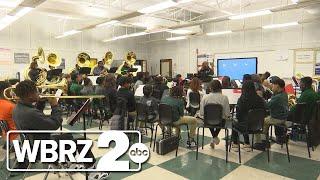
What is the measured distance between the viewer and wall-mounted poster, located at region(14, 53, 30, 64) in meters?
9.97

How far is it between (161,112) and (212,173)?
1209mm

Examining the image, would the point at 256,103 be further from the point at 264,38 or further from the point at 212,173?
the point at 264,38

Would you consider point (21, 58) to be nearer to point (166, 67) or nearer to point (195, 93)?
point (166, 67)

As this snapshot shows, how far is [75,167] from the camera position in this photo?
2.65 metres

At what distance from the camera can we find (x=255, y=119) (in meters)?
3.31

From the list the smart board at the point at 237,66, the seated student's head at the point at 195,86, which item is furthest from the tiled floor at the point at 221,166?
the smart board at the point at 237,66

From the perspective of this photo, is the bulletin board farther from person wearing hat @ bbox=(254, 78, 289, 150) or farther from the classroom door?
the classroom door

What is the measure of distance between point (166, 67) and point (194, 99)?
29.2 ft

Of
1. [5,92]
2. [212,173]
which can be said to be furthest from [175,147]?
[5,92]

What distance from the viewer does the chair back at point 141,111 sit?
4.08m

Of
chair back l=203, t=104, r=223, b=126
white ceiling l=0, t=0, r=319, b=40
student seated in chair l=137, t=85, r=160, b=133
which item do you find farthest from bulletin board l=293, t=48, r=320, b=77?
student seated in chair l=137, t=85, r=160, b=133

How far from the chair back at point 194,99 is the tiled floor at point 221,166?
4.12ft

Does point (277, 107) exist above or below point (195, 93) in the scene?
below

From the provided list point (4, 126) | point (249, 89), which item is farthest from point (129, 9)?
point (4, 126)
